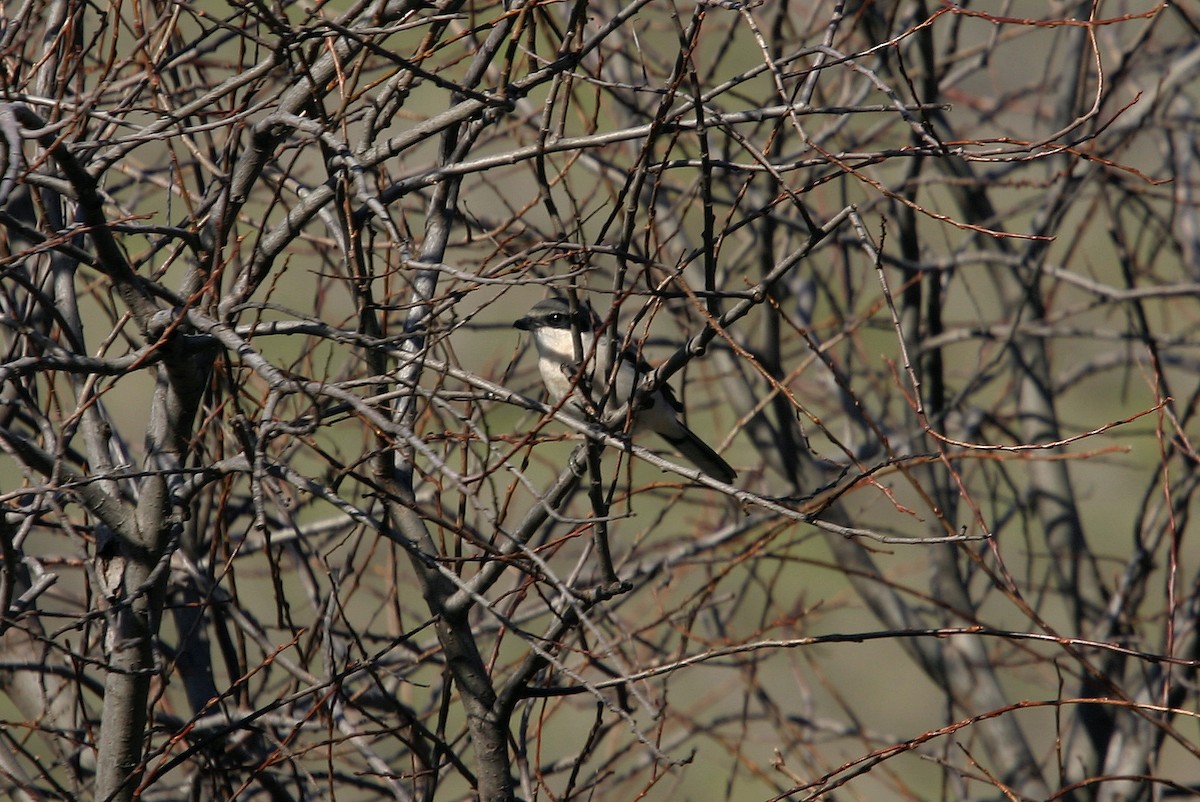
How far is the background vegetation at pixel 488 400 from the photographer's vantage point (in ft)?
8.73

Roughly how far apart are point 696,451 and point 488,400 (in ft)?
9.68

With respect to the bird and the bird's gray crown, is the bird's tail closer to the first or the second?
the bird

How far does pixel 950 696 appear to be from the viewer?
5.46 meters

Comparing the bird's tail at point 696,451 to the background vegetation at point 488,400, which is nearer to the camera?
the background vegetation at point 488,400

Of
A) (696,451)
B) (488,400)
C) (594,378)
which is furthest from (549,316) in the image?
(488,400)

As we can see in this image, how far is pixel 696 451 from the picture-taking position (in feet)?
18.3

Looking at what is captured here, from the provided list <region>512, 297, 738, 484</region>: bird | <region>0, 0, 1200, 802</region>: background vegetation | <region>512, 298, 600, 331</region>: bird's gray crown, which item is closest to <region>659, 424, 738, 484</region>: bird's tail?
<region>512, 297, 738, 484</region>: bird

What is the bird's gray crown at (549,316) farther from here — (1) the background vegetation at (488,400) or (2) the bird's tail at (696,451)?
(2) the bird's tail at (696,451)

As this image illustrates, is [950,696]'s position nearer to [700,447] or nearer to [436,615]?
[700,447]

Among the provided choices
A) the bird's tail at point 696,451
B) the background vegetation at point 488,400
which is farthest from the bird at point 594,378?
the background vegetation at point 488,400

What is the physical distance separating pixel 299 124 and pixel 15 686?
2.57 meters

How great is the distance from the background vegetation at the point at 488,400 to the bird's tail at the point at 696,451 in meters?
0.26

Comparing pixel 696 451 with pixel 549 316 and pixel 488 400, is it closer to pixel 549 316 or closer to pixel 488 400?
pixel 549 316

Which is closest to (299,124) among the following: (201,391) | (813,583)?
(201,391)
